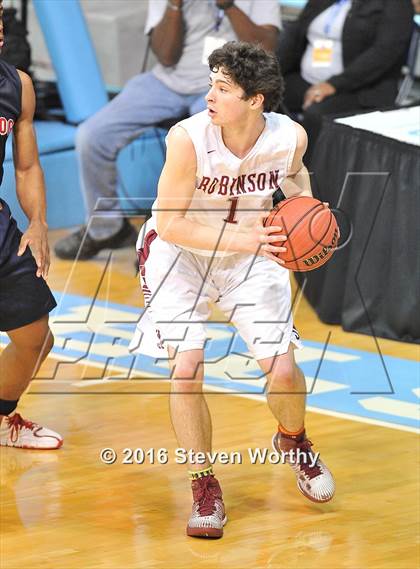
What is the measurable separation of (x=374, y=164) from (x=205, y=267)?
223 cm

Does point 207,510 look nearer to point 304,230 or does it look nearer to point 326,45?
point 304,230

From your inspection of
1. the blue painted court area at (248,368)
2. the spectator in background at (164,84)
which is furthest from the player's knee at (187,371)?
the spectator in background at (164,84)

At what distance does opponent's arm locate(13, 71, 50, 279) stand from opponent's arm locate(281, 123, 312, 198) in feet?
2.75

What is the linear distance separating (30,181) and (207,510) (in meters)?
1.27

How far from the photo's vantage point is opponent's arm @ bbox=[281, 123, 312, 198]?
4.30m

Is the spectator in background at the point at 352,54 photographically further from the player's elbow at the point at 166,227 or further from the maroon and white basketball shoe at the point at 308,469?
the player's elbow at the point at 166,227

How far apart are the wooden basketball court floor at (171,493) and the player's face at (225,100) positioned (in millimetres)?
1343

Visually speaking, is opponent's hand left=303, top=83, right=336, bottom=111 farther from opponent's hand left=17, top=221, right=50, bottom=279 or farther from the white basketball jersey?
opponent's hand left=17, top=221, right=50, bottom=279

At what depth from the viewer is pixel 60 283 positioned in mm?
7152

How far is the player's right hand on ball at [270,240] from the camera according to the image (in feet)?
13.0

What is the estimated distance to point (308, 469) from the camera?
445 cm

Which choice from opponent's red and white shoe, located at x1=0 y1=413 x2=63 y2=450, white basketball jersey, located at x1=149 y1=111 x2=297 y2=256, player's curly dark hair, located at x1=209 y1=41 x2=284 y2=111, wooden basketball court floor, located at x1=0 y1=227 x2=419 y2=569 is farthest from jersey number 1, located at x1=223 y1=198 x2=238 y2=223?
opponent's red and white shoe, located at x1=0 y1=413 x2=63 y2=450

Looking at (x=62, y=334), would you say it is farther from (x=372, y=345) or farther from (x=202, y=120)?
(x=202, y=120)

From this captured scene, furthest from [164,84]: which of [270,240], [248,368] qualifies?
[270,240]
